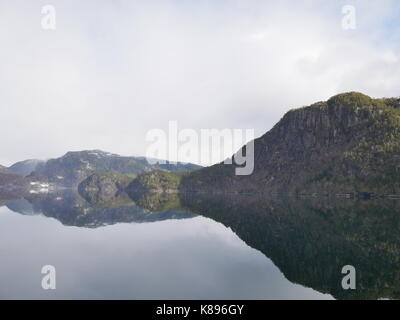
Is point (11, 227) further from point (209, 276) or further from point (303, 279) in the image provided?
point (303, 279)

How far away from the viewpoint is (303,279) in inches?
1686

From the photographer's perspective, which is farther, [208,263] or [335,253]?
[335,253]

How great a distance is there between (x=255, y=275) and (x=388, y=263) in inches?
901

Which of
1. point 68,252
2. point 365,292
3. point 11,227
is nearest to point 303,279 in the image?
point 365,292

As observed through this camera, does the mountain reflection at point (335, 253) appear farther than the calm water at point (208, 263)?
Yes

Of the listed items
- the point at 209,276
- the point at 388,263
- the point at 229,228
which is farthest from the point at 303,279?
the point at 229,228

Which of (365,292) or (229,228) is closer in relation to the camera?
(365,292)

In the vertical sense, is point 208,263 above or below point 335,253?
below

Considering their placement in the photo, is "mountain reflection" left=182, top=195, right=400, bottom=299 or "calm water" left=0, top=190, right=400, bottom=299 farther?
"mountain reflection" left=182, top=195, right=400, bottom=299

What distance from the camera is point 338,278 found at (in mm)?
42531

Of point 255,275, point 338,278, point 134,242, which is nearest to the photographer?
point 338,278
